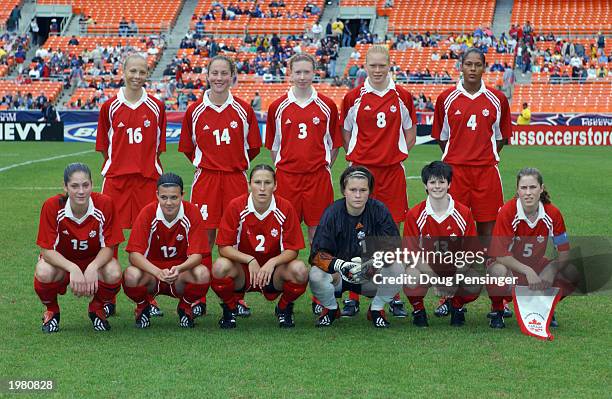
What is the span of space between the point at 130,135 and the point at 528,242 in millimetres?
3007

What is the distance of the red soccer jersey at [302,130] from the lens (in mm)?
7328

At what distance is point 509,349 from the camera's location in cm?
581

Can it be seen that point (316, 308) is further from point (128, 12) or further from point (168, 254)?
point (128, 12)

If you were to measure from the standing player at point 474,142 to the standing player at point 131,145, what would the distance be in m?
2.13

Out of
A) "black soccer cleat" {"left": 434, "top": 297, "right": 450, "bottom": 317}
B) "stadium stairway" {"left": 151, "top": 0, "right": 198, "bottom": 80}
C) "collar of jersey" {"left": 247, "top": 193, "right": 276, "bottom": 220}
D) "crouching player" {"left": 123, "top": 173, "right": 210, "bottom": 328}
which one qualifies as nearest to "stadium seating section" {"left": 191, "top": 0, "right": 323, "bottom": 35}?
"stadium stairway" {"left": 151, "top": 0, "right": 198, "bottom": 80}

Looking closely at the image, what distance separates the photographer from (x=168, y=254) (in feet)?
21.5

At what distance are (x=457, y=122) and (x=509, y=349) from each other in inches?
82.3

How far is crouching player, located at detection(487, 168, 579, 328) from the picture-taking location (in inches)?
251

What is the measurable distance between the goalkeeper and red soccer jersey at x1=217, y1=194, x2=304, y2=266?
0.63 ft

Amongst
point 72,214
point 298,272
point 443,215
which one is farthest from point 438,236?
point 72,214

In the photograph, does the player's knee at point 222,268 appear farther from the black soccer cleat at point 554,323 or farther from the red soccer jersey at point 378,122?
the black soccer cleat at point 554,323

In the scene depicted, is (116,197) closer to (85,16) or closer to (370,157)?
(370,157)

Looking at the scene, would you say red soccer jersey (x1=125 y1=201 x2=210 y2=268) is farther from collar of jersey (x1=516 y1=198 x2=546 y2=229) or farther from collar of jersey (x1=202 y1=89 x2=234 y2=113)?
collar of jersey (x1=516 y1=198 x2=546 y2=229)

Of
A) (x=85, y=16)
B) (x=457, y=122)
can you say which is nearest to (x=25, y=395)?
(x=457, y=122)
